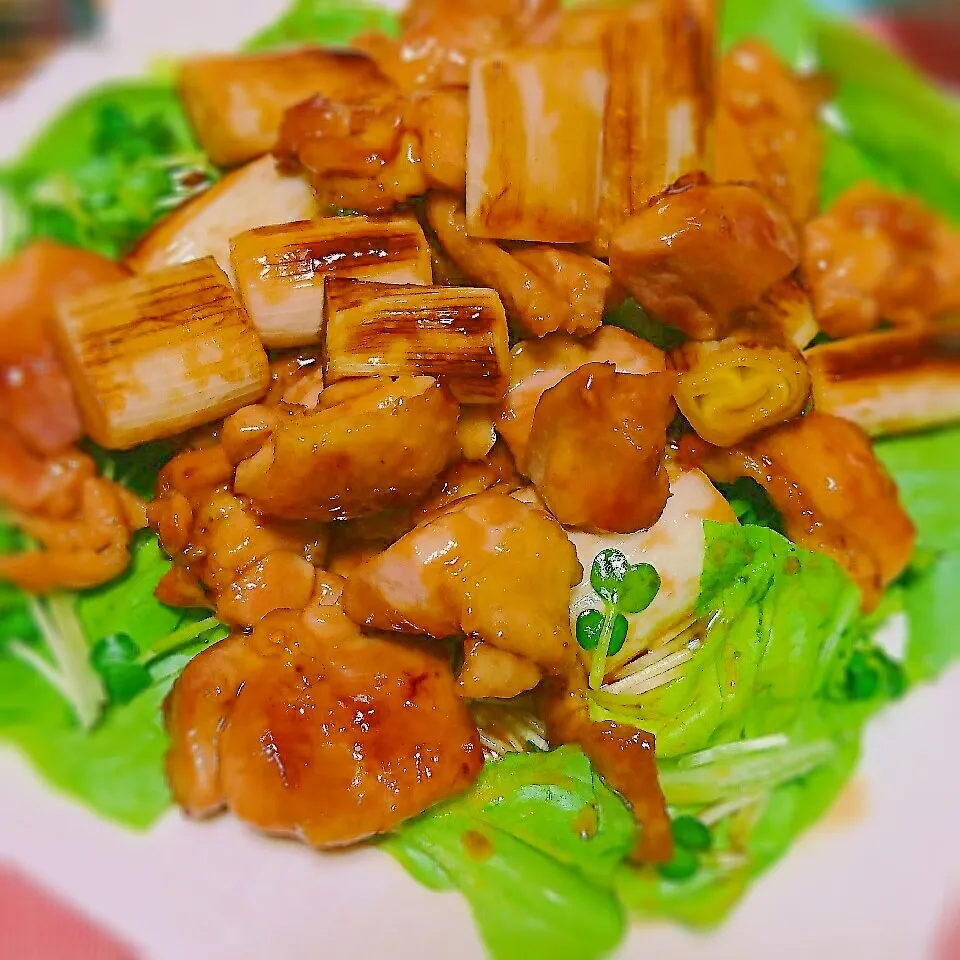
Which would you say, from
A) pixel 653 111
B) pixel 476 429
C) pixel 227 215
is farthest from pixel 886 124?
pixel 227 215

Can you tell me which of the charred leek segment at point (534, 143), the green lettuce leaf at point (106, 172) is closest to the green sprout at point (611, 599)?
the charred leek segment at point (534, 143)

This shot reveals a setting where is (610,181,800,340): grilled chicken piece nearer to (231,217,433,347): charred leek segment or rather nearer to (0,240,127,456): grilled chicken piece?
(231,217,433,347): charred leek segment

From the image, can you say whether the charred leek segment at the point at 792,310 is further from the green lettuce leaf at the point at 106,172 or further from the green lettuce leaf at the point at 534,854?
the green lettuce leaf at the point at 106,172

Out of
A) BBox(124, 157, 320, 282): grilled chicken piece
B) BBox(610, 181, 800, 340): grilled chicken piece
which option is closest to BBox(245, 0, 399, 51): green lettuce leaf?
BBox(124, 157, 320, 282): grilled chicken piece

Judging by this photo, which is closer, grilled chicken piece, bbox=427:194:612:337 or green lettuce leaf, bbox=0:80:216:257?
grilled chicken piece, bbox=427:194:612:337

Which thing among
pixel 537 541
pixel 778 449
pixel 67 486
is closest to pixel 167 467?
pixel 67 486

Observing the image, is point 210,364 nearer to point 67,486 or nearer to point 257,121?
point 67,486
